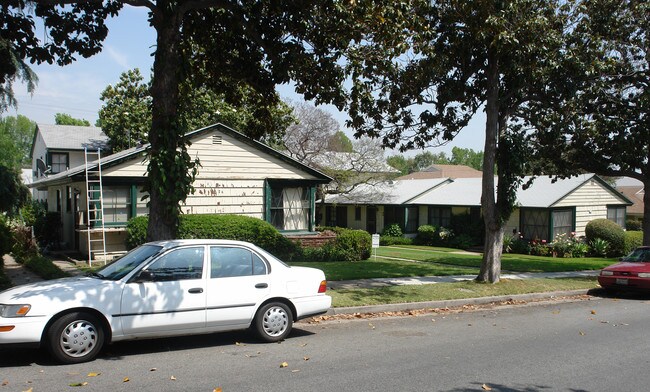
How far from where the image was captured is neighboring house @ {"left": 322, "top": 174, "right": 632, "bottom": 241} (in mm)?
31828

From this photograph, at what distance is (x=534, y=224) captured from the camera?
32125mm

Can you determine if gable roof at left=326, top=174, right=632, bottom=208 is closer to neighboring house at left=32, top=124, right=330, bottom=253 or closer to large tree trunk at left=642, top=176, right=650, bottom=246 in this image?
large tree trunk at left=642, top=176, right=650, bottom=246

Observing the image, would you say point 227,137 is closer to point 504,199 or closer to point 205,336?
point 504,199

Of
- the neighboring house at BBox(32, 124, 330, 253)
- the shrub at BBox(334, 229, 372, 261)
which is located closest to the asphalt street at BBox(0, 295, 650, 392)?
the shrub at BBox(334, 229, 372, 261)

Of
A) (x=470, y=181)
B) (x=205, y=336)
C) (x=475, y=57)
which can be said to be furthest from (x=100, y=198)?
(x=470, y=181)

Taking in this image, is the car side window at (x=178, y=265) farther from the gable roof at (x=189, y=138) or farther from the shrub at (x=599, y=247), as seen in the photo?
the shrub at (x=599, y=247)

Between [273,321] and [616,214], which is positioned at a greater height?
[616,214]

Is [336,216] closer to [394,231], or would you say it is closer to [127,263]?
[394,231]

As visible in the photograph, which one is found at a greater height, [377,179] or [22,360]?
[377,179]

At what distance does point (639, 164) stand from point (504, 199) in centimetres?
767

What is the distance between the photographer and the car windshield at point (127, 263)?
305 inches

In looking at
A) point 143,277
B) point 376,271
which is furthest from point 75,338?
point 376,271

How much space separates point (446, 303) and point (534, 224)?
21.6 m

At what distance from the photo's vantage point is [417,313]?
11.7 m
